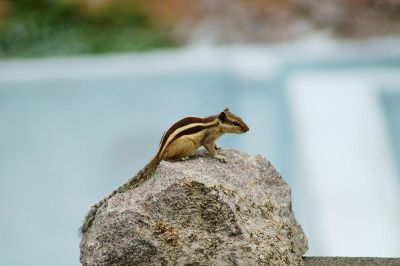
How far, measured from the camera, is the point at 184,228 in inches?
90.6

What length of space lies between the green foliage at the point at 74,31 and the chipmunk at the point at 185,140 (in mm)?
5326

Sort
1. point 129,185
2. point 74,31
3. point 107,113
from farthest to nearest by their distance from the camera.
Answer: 1. point 74,31
2. point 107,113
3. point 129,185

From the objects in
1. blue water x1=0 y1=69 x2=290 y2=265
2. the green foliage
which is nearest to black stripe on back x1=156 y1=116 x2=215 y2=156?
blue water x1=0 y1=69 x2=290 y2=265

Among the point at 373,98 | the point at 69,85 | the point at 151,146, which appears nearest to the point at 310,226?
the point at 373,98

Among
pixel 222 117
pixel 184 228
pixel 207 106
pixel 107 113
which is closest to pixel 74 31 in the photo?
pixel 107 113

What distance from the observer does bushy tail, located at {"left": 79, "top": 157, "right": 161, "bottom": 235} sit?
2.42 metres

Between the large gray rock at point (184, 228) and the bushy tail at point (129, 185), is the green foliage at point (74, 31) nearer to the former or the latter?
the bushy tail at point (129, 185)

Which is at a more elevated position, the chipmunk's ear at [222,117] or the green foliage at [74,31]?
the green foliage at [74,31]

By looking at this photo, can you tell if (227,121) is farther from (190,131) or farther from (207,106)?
(207,106)

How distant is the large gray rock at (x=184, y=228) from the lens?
2281 millimetres

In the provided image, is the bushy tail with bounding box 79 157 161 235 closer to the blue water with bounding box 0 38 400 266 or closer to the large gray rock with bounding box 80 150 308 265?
the large gray rock with bounding box 80 150 308 265

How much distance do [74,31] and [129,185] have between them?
563cm

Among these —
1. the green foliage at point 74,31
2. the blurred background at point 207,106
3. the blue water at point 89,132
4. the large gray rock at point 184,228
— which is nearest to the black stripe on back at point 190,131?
the large gray rock at point 184,228

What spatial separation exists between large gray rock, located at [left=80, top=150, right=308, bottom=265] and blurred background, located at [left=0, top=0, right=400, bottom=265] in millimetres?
2605
